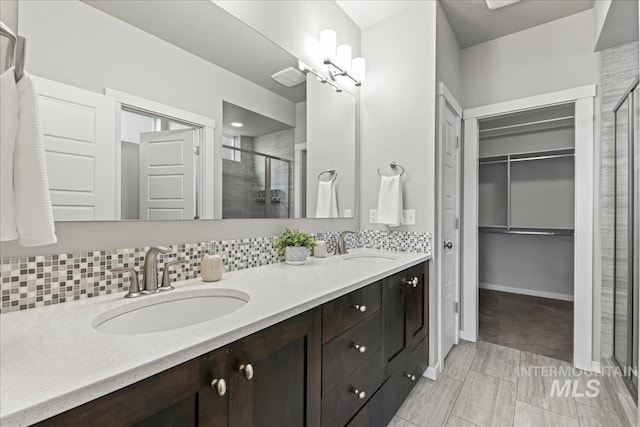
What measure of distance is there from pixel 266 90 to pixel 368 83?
3.64ft

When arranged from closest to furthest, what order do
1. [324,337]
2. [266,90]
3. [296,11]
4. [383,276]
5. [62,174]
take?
1. [62,174]
2. [324,337]
3. [383,276]
4. [266,90]
5. [296,11]

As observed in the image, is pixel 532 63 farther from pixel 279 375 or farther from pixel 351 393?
pixel 279 375

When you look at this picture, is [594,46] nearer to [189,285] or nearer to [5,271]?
[189,285]

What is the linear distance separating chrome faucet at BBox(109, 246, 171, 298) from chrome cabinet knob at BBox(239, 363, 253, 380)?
502 millimetres


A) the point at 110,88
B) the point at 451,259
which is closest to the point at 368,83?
the point at 451,259

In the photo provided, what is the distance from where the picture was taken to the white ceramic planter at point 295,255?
1643 mm

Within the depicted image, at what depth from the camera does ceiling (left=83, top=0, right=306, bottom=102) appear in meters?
1.14

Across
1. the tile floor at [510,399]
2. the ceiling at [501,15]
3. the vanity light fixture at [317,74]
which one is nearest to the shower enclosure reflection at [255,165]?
the vanity light fixture at [317,74]

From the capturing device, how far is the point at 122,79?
109 cm

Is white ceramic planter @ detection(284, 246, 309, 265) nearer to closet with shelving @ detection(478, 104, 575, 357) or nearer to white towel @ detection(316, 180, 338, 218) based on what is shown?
white towel @ detection(316, 180, 338, 218)

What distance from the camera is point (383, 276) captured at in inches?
58.1

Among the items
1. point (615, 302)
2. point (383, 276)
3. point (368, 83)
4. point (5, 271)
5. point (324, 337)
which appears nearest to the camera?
point (5, 271)

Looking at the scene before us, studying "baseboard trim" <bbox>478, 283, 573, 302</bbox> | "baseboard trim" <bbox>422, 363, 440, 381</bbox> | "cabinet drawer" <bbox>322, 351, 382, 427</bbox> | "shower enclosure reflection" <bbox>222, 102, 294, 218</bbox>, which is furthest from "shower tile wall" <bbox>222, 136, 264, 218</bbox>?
"baseboard trim" <bbox>478, 283, 573, 302</bbox>

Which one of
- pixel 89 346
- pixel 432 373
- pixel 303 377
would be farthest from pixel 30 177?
pixel 432 373
